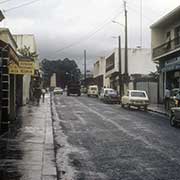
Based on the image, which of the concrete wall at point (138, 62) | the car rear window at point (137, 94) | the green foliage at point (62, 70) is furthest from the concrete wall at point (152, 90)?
the green foliage at point (62, 70)

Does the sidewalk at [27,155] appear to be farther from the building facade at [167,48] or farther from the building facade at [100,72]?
the building facade at [100,72]

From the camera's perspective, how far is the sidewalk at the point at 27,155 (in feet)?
33.5

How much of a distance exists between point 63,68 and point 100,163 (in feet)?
491

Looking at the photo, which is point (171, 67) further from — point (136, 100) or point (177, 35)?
point (136, 100)

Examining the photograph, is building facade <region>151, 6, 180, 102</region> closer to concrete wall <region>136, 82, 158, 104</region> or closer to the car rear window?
concrete wall <region>136, 82, 158, 104</region>

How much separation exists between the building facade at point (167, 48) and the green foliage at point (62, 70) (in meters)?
102

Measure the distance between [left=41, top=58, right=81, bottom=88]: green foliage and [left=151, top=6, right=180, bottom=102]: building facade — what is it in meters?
102

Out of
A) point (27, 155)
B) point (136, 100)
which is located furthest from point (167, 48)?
point (27, 155)

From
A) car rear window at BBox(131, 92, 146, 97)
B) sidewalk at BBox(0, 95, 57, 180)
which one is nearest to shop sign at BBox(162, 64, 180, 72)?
car rear window at BBox(131, 92, 146, 97)

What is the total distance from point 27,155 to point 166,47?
3525 centimetres

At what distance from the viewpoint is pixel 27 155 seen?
42.2 ft

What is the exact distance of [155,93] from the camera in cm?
5459

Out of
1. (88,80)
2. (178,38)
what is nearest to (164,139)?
(178,38)

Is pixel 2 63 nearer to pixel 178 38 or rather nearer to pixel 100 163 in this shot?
pixel 100 163
